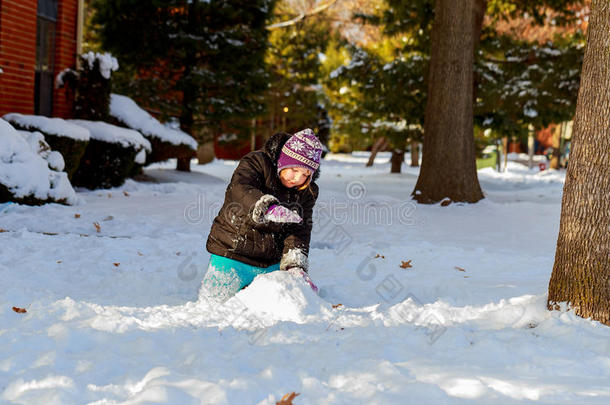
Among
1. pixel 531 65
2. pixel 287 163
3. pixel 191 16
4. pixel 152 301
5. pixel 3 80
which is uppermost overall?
pixel 191 16

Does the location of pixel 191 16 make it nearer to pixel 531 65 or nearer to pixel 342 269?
pixel 531 65

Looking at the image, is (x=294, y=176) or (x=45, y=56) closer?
(x=294, y=176)

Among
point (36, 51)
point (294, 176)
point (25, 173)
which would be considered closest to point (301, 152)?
point (294, 176)

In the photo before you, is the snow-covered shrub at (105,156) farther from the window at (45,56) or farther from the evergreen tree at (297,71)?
the evergreen tree at (297,71)

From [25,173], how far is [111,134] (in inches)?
118

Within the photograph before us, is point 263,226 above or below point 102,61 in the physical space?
below

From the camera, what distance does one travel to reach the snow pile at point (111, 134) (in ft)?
34.1

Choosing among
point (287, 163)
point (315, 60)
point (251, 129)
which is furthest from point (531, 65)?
point (315, 60)

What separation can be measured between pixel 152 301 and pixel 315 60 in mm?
22586

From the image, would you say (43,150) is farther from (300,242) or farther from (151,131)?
(300,242)

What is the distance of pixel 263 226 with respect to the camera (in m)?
4.18

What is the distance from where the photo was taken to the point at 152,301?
4438 mm

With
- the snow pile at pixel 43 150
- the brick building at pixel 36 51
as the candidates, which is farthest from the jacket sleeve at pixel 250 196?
the brick building at pixel 36 51

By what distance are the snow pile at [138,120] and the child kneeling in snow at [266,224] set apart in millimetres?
8800
